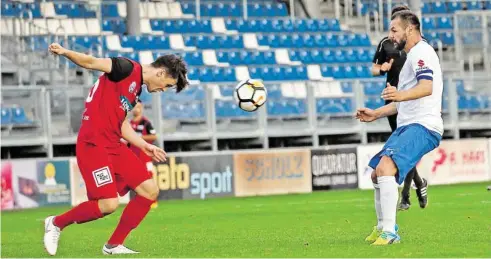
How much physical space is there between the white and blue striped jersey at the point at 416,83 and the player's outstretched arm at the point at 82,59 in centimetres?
260

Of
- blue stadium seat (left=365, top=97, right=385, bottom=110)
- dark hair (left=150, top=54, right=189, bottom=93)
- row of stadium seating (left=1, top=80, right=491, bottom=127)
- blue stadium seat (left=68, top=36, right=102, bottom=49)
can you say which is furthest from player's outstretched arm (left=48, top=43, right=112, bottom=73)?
blue stadium seat (left=68, top=36, right=102, bottom=49)

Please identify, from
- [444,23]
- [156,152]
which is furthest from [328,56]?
[156,152]

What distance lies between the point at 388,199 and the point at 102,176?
248cm

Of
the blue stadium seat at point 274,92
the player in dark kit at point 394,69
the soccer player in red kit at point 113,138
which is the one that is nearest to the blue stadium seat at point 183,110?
the blue stadium seat at point 274,92

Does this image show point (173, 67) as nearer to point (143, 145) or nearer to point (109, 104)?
point (109, 104)

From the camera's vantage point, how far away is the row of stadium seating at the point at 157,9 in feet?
97.1

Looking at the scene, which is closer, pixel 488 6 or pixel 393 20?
pixel 393 20

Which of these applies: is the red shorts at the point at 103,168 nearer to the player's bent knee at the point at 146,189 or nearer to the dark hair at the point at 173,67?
the player's bent knee at the point at 146,189

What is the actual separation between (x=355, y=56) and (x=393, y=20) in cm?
1998

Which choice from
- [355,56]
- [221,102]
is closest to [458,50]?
[355,56]

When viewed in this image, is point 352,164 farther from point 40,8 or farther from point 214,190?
point 40,8

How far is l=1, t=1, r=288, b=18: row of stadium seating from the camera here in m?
29.6

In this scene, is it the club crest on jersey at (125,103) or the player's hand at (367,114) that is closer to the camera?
the club crest on jersey at (125,103)

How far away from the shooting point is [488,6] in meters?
35.3
